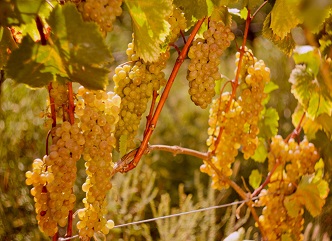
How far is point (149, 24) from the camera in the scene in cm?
50

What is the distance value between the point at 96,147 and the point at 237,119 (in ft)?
1.10

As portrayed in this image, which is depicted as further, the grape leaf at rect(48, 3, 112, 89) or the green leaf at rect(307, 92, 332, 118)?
the green leaf at rect(307, 92, 332, 118)

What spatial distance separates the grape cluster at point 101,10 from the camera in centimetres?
43

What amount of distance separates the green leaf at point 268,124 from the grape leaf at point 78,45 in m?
0.57

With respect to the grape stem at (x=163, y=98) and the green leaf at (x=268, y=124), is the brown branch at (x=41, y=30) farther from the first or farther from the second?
the green leaf at (x=268, y=124)

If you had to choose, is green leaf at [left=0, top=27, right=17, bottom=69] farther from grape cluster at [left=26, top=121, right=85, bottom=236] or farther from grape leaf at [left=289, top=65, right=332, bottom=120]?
grape leaf at [left=289, top=65, right=332, bottom=120]

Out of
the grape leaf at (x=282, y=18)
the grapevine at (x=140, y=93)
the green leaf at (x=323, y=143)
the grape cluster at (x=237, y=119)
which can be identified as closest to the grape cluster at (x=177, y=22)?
the grapevine at (x=140, y=93)

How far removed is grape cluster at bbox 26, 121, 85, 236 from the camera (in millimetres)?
483

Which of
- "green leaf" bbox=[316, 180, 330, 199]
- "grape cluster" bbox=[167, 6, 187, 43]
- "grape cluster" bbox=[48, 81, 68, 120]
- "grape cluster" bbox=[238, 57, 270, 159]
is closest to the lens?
"grape cluster" bbox=[48, 81, 68, 120]

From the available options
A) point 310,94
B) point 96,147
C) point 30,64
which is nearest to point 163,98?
point 96,147

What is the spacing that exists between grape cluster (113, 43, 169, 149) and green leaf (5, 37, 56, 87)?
0.19 metres

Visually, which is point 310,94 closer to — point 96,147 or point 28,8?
point 96,147

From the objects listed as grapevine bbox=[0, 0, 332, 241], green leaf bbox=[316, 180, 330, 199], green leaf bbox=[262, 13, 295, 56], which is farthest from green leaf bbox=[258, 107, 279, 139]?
green leaf bbox=[262, 13, 295, 56]

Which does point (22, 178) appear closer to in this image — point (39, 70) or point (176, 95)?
point (39, 70)
